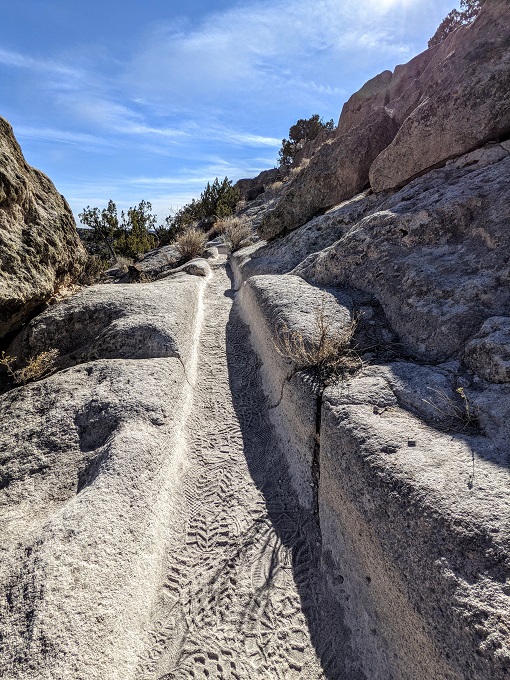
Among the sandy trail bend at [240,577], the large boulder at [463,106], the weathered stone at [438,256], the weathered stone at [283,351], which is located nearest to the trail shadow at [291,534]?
the sandy trail bend at [240,577]

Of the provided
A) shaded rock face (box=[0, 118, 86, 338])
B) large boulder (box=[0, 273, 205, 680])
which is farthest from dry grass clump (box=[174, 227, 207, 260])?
large boulder (box=[0, 273, 205, 680])

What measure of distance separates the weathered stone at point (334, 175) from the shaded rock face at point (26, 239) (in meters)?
5.54

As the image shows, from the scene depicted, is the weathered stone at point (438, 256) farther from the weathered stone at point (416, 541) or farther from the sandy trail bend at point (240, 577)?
the sandy trail bend at point (240, 577)

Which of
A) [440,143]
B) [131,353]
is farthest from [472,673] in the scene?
[440,143]

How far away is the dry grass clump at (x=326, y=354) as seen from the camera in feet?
12.5

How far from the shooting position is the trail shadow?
2.51 metres

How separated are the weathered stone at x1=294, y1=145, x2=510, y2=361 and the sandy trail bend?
2.19 meters

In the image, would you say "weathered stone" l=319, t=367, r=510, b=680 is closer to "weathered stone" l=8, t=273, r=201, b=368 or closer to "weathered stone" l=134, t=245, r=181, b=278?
"weathered stone" l=8, t=273, r=201, b=368

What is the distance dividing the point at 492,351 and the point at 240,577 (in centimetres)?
286

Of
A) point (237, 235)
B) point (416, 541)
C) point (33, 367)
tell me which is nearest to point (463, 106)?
point (416, 541)

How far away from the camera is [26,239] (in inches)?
201

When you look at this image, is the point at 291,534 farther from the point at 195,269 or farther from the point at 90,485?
the point at 195,269

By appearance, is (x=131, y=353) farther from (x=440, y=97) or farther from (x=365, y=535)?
(x=440, y=97)

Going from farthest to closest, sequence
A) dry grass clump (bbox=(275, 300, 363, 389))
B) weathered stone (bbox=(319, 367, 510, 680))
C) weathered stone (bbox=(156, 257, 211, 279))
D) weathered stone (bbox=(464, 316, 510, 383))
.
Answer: weathered stone (bbox=(156, 257, 211, 279))
dry grass clump (bbox=(275, 300, 363, 389))
weathered stone (bbox=(464, 316, 510, 383))
weathered stone (bbox=(319, 367, 510, 680))
